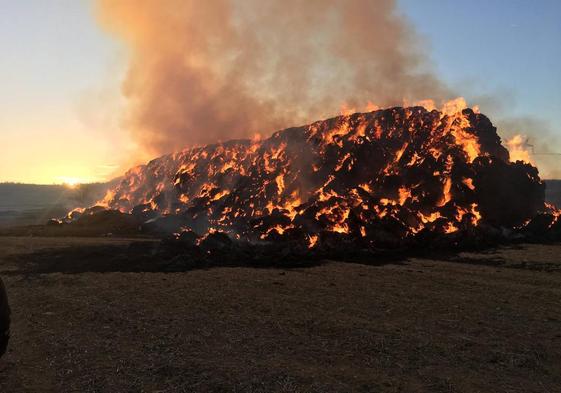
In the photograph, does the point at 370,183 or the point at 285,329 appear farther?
the point at 370,183

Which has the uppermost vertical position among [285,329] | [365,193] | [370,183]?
[370,183]

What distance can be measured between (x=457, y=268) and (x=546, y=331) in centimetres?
1000

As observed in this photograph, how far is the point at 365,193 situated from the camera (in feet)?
114

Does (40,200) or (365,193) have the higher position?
(40,200)

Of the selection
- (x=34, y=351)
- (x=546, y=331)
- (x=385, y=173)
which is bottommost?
(x=34, y=351)

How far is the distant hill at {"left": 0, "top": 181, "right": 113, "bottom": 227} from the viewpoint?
73062 millimetres

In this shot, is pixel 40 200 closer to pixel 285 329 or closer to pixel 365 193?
pixel 365 193

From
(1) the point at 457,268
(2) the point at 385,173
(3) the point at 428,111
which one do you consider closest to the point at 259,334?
(1) the point at 457,268

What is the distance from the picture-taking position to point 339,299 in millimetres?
17453

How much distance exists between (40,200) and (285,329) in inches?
5614

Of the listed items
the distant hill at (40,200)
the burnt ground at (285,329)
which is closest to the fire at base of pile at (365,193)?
the burnt ground at (285,329)

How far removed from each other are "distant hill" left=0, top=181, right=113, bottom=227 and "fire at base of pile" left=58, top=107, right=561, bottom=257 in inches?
1303

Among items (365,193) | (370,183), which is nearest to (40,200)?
(370,183)

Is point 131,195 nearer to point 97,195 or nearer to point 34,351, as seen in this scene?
point 97,195
